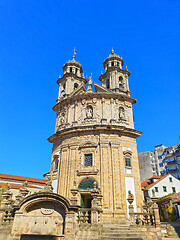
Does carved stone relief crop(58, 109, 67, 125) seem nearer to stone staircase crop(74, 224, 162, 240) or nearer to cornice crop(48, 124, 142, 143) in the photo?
cornice crop(48, 124, 142, 143)

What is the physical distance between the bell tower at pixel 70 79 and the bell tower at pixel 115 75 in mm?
3611

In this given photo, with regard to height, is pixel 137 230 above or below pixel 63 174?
below

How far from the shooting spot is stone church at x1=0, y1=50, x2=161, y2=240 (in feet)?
40.9

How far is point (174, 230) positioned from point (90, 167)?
33.2ft

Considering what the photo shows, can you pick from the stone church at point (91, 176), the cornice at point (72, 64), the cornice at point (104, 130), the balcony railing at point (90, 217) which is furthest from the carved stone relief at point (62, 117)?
the balcony railing at point (90, 217)

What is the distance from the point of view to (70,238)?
1147 centimetres

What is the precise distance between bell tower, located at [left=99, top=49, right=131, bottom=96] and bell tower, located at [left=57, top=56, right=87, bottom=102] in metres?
3.61

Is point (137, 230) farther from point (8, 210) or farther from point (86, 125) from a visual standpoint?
point (86, 125)

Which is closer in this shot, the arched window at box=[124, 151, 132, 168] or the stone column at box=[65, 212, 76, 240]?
the stone column at box=[65, 212, 76, 240]

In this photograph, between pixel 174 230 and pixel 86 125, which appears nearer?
pixel 174 230

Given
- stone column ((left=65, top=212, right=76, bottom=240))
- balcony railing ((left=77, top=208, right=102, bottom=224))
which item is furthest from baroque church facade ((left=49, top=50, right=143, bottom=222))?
stone column ((left=65, top=212, right=76, bottom=240))

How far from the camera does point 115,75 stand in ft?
94.3

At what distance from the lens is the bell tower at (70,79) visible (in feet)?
97.0

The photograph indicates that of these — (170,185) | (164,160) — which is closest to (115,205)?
(170,185)
